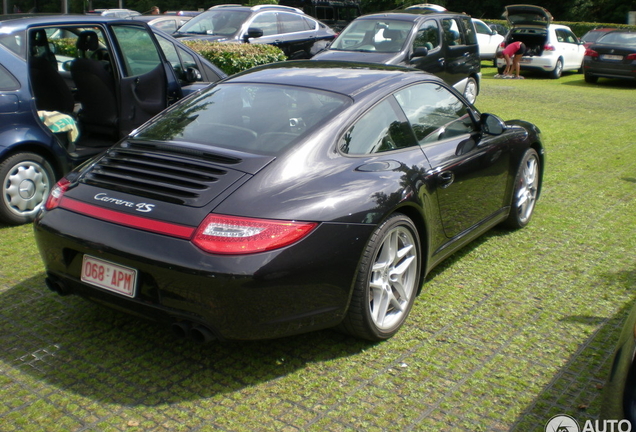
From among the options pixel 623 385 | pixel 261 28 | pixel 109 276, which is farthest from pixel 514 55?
pixel 623 385

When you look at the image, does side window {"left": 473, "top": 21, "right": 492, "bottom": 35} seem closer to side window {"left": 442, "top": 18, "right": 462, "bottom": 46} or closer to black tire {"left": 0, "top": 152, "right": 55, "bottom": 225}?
side window {"left": 442, "top": 18, "right": 462, "bottom": 46}

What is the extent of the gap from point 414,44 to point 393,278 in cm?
831

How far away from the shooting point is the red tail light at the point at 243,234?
304cm

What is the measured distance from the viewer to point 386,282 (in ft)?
12.2

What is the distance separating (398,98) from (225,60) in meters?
7.28

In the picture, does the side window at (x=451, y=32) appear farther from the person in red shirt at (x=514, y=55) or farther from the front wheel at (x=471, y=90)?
the person in red shirt at (x=514, y=55)

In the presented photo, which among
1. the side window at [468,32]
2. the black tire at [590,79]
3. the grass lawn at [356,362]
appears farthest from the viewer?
the black tire at [590,79]

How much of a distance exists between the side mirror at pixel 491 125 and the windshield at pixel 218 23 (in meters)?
9.45

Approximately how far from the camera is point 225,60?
11.0 meters

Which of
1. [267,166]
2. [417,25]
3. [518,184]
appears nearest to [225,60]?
[417,25]

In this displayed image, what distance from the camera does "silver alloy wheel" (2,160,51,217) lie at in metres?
5.38

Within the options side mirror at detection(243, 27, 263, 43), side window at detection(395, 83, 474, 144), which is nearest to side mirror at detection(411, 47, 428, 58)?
side mirror at detection(243, 27, 263, 43)

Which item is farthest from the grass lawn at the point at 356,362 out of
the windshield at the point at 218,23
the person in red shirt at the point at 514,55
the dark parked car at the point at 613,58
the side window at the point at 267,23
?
the person in red shirt at the point at 514,55

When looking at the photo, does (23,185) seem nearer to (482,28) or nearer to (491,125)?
(491,125)
